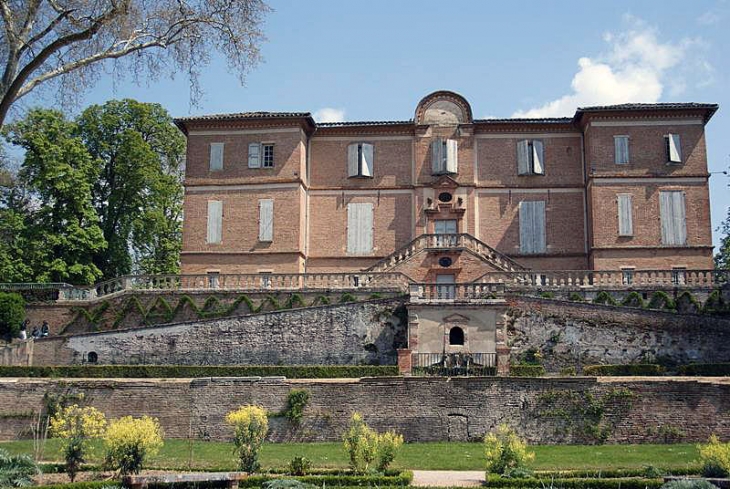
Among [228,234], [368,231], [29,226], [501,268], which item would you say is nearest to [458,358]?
[501,268]

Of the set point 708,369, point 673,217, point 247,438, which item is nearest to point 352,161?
point 673,217

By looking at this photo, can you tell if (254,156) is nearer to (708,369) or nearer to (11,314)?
(11,314)

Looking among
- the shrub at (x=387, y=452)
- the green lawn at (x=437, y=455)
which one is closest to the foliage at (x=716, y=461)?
the green lawn at (x=437, y=455)

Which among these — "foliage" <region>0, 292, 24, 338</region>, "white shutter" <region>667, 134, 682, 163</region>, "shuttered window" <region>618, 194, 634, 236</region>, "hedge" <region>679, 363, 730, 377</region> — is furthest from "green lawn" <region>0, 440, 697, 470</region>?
"white shutter" <region>667, 134, 682, 163</region>

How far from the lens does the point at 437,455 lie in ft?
74.8

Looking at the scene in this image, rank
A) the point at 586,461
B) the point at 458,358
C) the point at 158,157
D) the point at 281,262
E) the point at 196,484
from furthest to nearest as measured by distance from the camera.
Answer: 1. the point at 158,157
2. the point at 281,262
3. the point at 458,358
4. the point at 586,461
5. the point at 196,484

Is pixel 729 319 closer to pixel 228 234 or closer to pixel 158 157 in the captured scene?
pixel 228 234

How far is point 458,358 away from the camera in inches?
1220

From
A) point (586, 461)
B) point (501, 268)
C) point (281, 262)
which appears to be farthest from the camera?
point (281, 262)

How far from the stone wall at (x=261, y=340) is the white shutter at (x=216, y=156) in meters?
11.5

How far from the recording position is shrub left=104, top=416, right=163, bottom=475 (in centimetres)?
1820

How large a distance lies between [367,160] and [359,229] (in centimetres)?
368

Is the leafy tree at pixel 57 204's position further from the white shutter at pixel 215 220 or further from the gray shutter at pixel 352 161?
the gray shutter at pixel 352 161

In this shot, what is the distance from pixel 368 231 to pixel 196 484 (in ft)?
89.8
